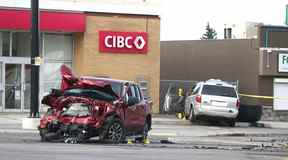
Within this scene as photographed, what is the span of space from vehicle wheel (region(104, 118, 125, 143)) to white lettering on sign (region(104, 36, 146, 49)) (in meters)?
15.2

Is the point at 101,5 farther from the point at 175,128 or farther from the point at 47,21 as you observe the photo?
the point at 175,128

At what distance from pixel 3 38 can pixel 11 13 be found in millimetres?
1699

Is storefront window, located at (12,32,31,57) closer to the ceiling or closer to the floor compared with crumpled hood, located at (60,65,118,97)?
closer to the ceiling

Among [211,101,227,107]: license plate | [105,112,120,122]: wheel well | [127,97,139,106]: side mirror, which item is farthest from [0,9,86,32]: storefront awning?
[105,112,120,122]: wheel well

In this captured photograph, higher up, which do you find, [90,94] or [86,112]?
[90,94]

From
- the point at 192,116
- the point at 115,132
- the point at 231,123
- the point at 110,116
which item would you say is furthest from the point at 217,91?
the point at 110,116

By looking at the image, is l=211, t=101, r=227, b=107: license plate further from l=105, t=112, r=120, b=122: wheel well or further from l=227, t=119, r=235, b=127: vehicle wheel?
l=105, t=112, r=120, b=122: wheel well

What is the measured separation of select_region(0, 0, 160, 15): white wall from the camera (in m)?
31.6

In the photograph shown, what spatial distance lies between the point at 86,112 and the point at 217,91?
12.7 meters

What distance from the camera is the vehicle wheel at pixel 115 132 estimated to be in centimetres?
1806

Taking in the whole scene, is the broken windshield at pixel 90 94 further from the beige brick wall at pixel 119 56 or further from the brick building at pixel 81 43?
the beige brick wall at pixel 119 56

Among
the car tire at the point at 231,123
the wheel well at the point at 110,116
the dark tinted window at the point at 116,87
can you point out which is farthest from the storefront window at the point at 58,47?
the wheel well at the point at 110,116

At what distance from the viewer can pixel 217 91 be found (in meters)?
29.8

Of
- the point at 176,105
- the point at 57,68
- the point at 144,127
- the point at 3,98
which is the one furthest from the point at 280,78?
the point at 144,127
